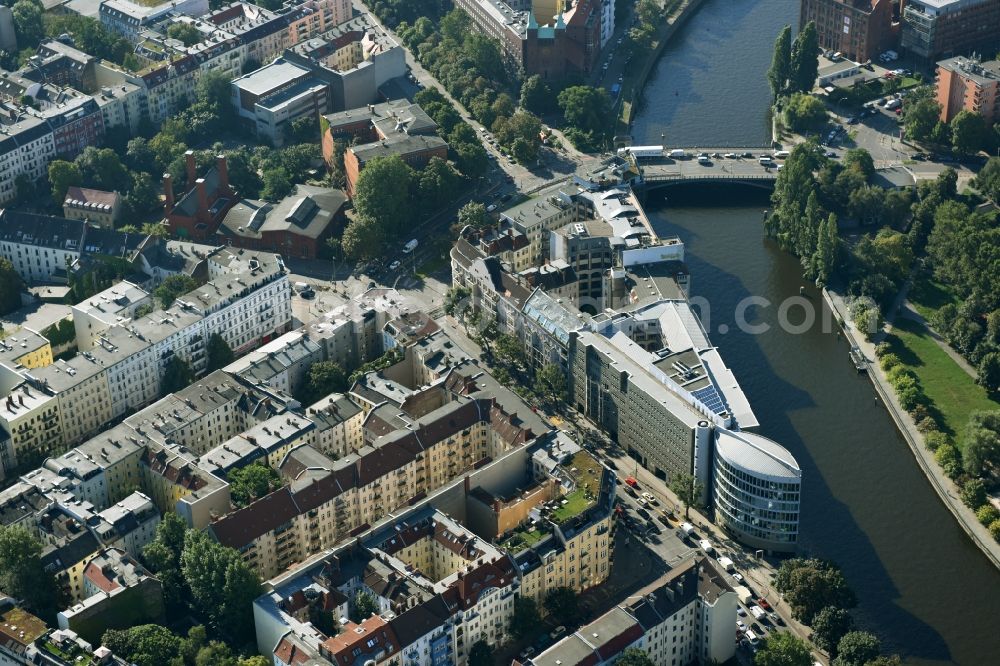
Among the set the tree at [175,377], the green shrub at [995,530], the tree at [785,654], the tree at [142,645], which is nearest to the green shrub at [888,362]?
the green shrub at [995,530]

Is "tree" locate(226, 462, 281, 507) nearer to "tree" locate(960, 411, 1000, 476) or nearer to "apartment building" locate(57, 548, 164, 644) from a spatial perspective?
"apartment building" locate(57, 548, 164, 644)

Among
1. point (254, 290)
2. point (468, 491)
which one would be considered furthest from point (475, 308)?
point (468, 491)

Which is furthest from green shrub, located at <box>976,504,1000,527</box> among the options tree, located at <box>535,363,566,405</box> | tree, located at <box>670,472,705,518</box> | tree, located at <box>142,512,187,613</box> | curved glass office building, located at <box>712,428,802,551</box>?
tree, located at <box>142,512,187,613</box>

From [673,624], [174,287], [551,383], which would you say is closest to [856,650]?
[673,624]

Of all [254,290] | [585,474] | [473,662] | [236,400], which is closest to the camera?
[473,662]

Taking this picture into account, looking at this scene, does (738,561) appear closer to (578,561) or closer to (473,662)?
(578,561)

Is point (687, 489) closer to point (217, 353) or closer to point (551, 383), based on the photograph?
point (551, 383)

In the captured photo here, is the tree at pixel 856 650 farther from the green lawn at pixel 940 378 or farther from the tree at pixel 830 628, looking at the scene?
the green lawn at pixel 940 378
